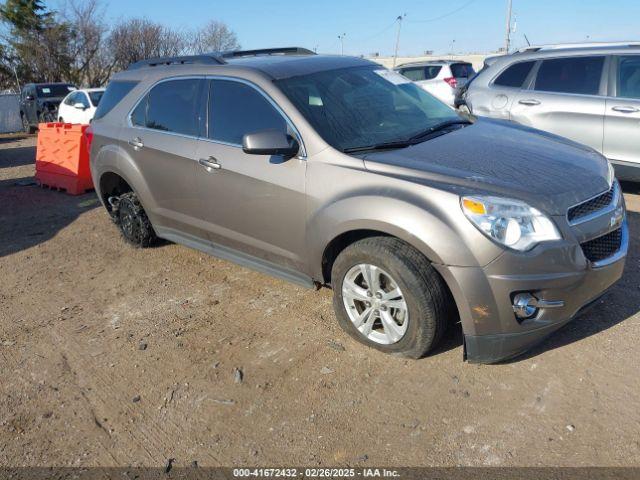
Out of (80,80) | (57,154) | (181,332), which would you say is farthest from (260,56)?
(80,80)

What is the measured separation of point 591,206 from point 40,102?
20.7 m

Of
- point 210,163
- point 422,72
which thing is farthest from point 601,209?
point 422,72

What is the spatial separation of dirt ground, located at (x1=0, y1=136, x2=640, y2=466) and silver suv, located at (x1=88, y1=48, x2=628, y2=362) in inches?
11.8

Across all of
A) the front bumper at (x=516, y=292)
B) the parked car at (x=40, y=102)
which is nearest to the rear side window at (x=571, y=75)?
the front bumper at (x=516, y=292)

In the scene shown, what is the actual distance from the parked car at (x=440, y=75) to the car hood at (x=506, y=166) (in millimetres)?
11199

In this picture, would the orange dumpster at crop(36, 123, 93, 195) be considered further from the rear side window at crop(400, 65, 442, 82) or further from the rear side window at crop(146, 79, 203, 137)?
the rear side window at crop(400, 65, 442, 82)

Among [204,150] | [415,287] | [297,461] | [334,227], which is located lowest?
[297,461]

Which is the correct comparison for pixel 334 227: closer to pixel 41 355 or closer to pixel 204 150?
pixel 204 150

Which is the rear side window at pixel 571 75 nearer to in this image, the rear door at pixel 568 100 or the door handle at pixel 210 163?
the rear door at pixel 568 100

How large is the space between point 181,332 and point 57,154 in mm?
6220

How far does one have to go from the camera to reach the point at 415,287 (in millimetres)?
3025

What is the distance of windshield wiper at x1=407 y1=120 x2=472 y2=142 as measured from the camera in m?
3.75

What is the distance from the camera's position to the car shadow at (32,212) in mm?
6387

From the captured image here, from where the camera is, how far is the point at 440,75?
1520cm
